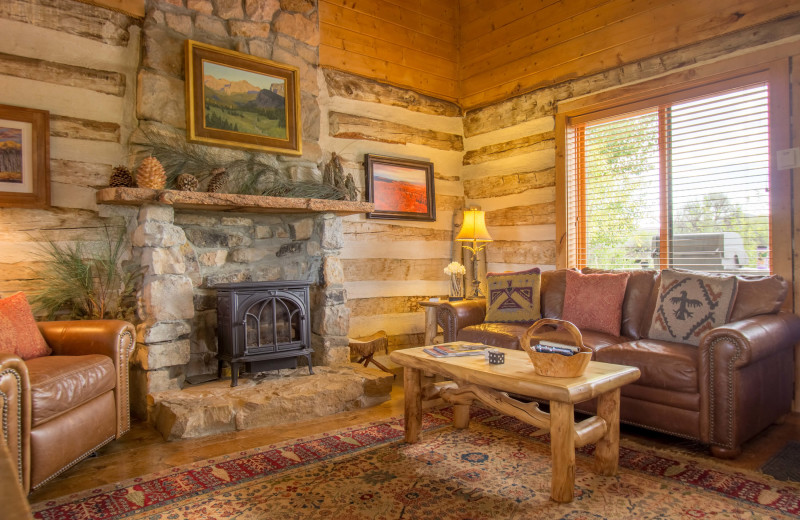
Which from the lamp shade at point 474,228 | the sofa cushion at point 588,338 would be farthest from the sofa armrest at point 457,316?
the lamp shade at point 474,228

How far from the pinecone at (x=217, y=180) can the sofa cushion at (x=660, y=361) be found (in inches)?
107

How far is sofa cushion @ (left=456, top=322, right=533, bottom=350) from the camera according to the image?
136 inches

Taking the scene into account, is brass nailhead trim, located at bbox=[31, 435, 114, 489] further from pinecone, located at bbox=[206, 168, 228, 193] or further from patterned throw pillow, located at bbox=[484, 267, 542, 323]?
patterned throw pillow, located at bbox=[484, 267, 542, 323]

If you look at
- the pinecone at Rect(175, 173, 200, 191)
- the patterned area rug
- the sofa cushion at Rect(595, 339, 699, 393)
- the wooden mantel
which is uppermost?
the pinecone at Rect(175, 173, 200, 191)

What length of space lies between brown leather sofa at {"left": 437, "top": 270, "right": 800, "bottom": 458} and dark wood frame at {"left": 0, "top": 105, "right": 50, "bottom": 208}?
3.14 metres

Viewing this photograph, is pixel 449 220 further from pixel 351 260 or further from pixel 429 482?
pixel 429 482

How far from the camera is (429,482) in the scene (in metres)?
2.29

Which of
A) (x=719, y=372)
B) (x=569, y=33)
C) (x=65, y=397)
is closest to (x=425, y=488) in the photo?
(x=719, y=372)

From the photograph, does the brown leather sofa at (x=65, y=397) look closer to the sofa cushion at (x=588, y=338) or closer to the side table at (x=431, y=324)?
the side table at (x=431, y=324)

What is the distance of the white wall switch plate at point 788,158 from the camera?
3199 millimetres

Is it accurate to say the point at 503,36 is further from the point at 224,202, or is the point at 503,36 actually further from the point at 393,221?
the point at 224,202

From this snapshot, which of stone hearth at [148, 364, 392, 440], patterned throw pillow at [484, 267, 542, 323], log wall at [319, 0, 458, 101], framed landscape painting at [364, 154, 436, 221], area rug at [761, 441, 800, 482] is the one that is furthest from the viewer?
framed landscape painting at [364, 154, 436, 221]

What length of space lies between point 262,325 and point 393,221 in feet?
5.92

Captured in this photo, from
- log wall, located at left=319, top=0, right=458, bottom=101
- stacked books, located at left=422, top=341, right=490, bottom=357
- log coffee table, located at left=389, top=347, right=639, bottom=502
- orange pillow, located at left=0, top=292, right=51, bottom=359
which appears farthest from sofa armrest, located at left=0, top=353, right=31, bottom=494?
log wall, located at left=319, top=0, right=458, bottom=101
